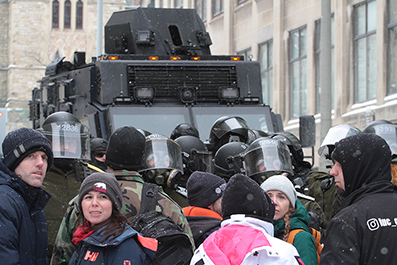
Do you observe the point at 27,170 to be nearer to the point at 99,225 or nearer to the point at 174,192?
the point at 99,225

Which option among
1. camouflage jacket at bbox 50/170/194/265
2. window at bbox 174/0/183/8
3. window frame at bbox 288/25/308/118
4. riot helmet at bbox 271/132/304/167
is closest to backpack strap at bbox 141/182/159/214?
camouflage jacket at bbox 50/170/194/265

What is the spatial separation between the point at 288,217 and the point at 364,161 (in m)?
0.89

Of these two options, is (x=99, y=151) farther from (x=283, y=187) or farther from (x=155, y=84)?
(x=283, y=187)

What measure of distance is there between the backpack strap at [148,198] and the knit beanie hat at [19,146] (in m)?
0.75

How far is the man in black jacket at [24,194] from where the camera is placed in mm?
3545

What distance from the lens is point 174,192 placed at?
6.19 meters

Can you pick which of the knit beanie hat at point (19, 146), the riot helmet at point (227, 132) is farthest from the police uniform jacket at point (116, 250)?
the riot helmet at point (227, 132)

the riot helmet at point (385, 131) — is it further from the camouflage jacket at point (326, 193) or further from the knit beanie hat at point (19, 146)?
the knit beanie hat at point (19, 146)

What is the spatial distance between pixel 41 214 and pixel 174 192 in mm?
2438

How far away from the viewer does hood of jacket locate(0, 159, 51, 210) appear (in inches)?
146

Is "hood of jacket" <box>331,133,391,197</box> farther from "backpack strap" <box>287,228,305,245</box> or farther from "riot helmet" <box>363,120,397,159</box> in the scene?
"riot helmet" <box>363,120,397,159</box>

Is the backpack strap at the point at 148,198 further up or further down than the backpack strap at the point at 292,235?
further up

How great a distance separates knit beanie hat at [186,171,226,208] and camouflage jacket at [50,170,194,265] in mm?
185

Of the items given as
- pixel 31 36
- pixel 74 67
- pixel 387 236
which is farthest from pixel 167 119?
pixel 31 36
